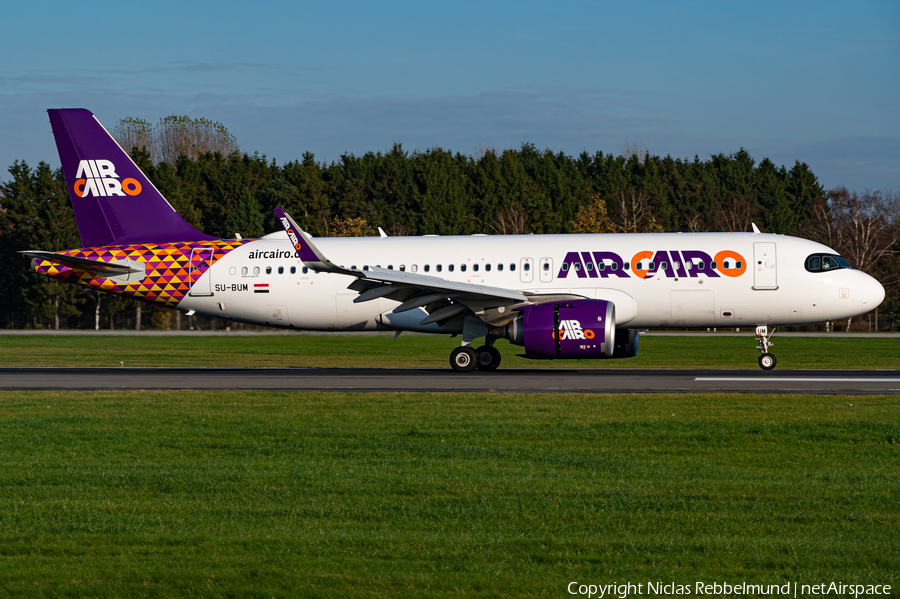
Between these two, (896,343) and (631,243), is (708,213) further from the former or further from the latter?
(631,243)

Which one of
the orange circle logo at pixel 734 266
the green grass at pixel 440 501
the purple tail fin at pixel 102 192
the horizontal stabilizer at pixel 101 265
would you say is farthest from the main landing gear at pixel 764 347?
the horizontal stabilizer at pixel 101 265

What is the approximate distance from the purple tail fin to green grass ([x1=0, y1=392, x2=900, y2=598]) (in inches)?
517

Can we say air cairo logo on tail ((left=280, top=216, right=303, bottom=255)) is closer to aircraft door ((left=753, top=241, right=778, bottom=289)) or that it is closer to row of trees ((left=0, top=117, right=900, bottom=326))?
aircraft door ((left=753, top=241, right=778, bottom=289))

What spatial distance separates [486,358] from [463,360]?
2.11ft

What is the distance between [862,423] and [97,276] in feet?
68.2

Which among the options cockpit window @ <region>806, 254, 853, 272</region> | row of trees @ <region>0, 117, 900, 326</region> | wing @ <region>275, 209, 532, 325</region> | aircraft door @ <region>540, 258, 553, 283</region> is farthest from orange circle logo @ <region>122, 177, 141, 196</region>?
row of trees @ <region>0, 117, 900, 326</region>

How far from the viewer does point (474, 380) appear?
2227cm

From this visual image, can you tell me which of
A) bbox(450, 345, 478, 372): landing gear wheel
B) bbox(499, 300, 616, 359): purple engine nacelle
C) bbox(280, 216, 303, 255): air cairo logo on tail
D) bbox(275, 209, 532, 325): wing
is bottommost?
bbox(450, 345, 478, 372): landing gear wheel

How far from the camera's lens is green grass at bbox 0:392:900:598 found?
6.34 meters

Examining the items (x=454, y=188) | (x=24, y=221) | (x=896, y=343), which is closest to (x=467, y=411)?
(x=896, y=343)

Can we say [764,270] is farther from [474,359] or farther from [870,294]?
[474,359]

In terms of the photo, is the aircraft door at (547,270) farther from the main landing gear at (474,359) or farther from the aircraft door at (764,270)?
the aircraft door at (764,270)

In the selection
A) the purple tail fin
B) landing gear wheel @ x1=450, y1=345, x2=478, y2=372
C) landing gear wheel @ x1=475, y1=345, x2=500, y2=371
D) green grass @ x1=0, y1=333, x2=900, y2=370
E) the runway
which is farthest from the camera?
green grass @ x1=0, y1=333, x2=900, y2=370

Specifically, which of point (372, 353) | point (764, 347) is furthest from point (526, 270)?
point (372, 353)
